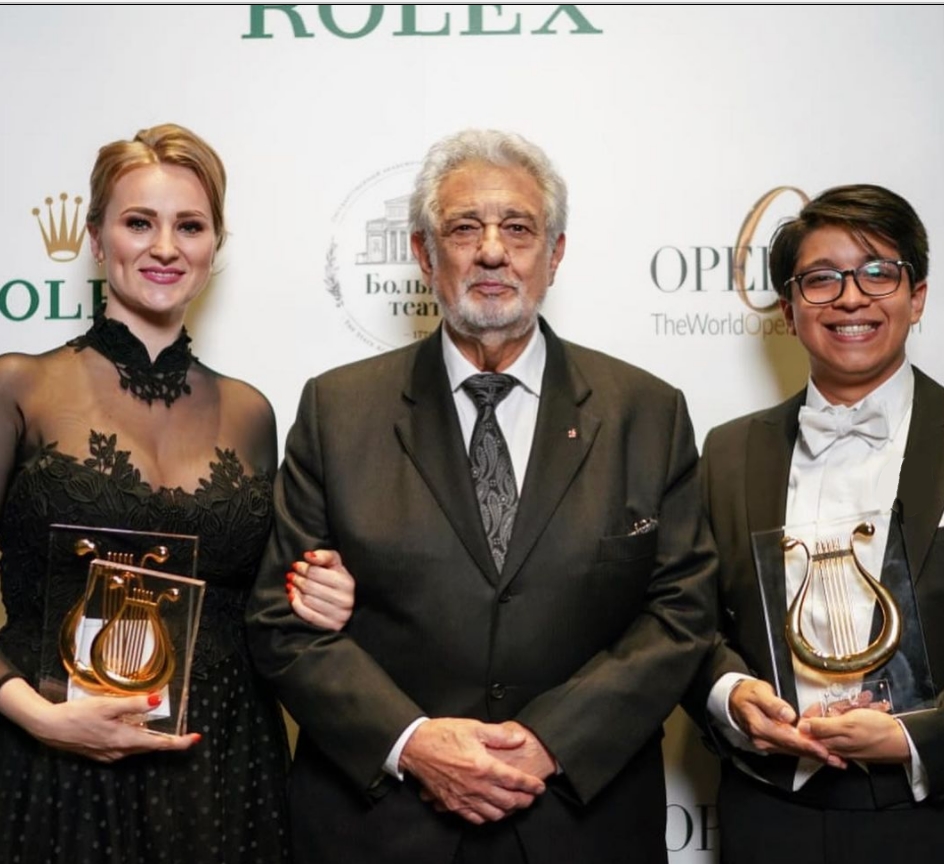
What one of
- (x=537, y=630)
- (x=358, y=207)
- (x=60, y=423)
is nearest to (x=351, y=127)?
(x=358, y=207)

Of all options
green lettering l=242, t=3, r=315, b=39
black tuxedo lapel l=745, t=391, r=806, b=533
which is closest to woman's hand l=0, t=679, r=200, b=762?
black tuxedo lapel l=745, t=391, r=806, b=533

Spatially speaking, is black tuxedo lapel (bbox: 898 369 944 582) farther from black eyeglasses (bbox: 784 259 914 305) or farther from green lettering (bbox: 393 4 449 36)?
green lettering (bbox: 393 4 449 36)

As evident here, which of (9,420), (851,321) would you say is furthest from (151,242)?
(851,321)

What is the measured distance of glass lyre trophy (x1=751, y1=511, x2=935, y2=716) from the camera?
2098mm

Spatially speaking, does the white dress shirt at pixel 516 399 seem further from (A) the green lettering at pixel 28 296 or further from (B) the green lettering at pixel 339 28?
(A) the green lettering at pixel 28 296

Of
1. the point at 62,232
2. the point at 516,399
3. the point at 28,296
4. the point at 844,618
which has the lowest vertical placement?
the point at 844,618

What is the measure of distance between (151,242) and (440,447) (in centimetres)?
69

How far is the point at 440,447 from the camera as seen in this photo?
2221 millimetres

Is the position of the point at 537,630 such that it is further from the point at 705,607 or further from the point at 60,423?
the point at 60,423

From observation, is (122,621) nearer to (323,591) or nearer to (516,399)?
(323,591)

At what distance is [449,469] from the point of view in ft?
7.20

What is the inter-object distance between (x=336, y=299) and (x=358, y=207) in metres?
0.22

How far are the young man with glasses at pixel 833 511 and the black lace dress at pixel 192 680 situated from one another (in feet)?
2.71

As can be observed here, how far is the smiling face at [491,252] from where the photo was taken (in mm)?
2273
